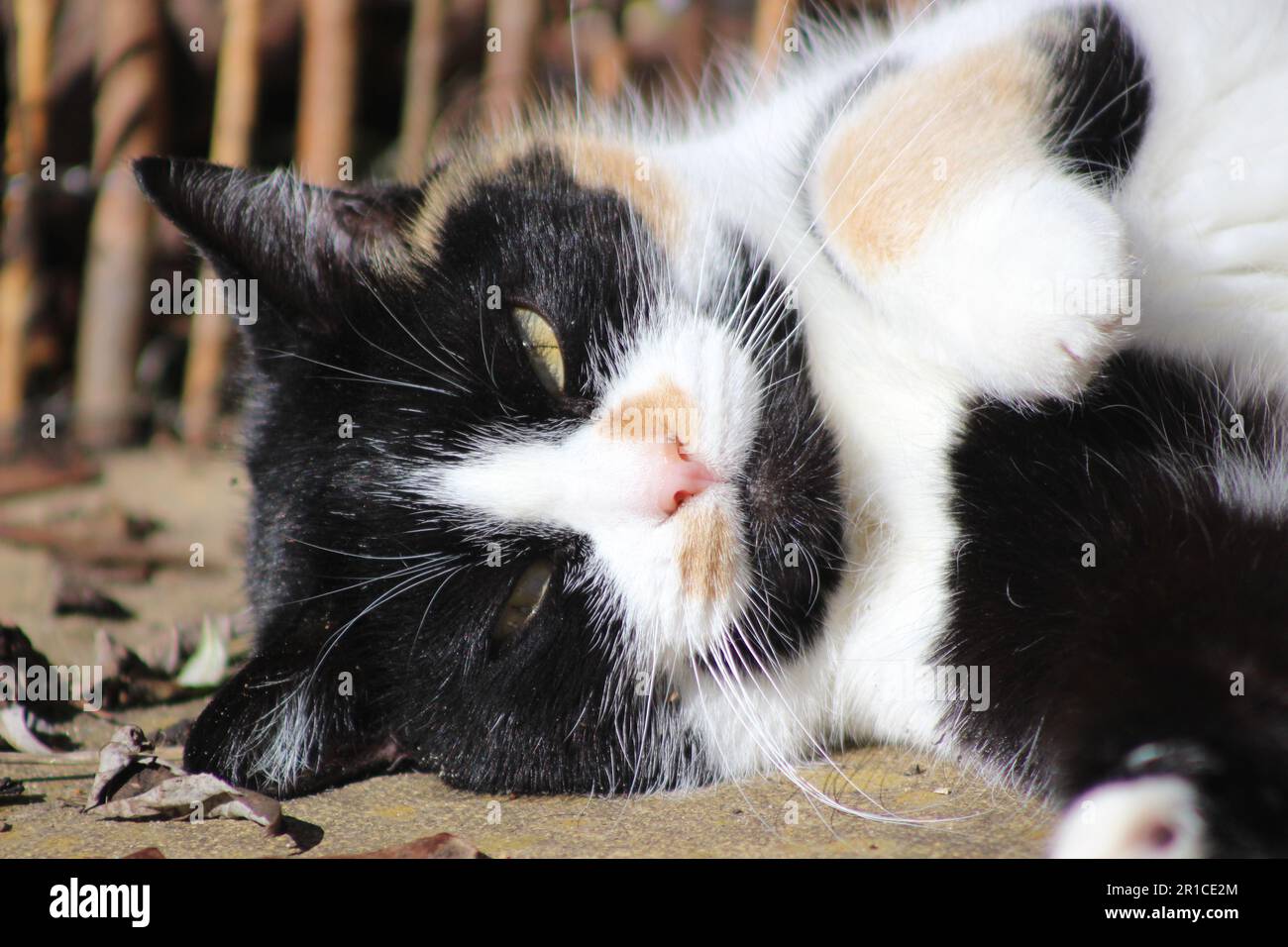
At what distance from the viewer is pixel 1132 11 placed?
1.35 m

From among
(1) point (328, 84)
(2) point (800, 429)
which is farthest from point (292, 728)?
(1) point (328, 84)

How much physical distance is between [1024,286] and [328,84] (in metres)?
2.22

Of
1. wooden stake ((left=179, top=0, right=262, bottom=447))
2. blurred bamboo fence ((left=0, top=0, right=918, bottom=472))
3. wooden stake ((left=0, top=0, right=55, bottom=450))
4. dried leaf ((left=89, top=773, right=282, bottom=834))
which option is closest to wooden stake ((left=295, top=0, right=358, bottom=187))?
blurred bamboo fence ((left=0, top=0, right=918, bottom=472))

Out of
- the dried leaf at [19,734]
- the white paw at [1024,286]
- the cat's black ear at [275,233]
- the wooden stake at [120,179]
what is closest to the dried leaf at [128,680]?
the dried leaf at [19,734]

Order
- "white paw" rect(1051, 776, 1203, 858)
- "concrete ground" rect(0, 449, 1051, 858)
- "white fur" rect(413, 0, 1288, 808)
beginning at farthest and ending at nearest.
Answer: "white fur" rect(413, 0, 1288, 808) < "concrete ground" rect(0, 449, 1051, 858) < "white paw" rect(1051, 776, 1203, 858)

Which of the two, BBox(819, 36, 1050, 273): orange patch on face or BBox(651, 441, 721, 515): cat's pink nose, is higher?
BBox(819, 36, 1050, 273): orange patch on face

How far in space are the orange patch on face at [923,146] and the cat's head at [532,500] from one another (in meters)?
0.13

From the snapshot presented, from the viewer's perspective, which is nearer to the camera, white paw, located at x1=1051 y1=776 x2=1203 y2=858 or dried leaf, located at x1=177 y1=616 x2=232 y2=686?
white paw, located at x1=1051 y1=776 x2=1203 y2=858

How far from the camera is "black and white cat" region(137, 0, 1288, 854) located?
3.79 feet

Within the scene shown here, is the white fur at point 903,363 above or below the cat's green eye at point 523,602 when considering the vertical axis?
above

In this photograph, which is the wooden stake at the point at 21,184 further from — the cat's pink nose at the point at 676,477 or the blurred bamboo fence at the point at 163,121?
the cat's pink nose at the point at 676,477

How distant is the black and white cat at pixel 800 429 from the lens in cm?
115

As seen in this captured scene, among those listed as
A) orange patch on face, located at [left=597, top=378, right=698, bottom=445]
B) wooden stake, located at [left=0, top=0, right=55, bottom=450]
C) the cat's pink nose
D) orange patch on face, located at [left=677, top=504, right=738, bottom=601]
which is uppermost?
wooden stake, located at [left=0, top=0, right=55, bottom=450]

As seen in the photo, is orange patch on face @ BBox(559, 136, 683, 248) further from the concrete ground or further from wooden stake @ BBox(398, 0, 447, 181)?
wooden stake @ BBox(398, 0, 447, 181)
